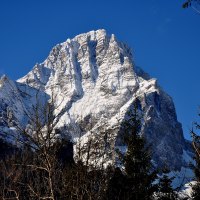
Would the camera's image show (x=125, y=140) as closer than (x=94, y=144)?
No

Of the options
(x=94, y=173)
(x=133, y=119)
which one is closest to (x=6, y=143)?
(x=133, y=119)

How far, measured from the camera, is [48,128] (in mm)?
10750

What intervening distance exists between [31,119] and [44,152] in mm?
1028

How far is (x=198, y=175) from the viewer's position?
27312mm

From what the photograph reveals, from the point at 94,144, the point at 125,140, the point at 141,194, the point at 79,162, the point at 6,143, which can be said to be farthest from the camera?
the point at 6,143

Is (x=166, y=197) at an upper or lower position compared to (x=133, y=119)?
lower

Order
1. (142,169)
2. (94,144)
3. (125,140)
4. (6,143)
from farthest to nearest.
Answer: (6,143) → (125,140) → (142,169) → (94,144)

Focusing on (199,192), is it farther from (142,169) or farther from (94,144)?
(94,144)

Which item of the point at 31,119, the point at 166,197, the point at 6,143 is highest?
the point at 6,143

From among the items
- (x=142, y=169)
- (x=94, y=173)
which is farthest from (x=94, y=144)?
(x=142, y=169)

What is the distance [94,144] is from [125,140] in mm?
13525

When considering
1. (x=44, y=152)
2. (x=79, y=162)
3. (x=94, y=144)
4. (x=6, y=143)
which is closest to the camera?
(x=44, y=152)

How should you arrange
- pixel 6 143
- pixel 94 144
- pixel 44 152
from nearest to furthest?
pixel 44 152, pixel 94 144, pixel 6 143

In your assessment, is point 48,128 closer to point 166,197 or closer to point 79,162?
point 79,162
